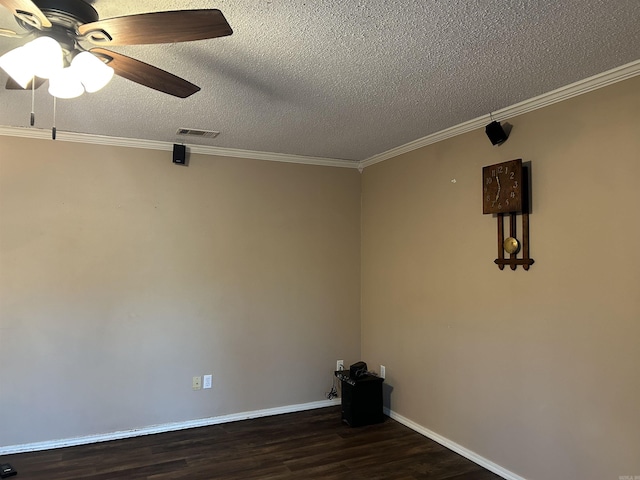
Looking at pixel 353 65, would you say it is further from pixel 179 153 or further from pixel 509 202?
pixel 179 153

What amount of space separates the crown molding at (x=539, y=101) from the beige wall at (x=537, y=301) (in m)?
0.05

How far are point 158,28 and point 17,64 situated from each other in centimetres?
51

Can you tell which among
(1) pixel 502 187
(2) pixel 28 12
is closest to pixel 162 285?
(2) pixel 28 12

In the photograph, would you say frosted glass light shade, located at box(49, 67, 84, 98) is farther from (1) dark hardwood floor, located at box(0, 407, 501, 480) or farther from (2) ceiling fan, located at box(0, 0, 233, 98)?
(1) dark hardwood floor, located at box(0, 407, 501, 480)

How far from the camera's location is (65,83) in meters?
1.67

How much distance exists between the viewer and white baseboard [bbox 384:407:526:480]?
9.29 feet

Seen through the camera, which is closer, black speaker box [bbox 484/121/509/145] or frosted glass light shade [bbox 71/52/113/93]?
frosted glass light shade [bbox 71/52/113/93]

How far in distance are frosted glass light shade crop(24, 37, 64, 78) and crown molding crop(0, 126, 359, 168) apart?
2076mm

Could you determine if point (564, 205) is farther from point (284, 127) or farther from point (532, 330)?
point (284, 127)

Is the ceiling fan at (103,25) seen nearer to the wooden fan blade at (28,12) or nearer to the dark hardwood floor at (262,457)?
the wooden fan blade at (28,12)

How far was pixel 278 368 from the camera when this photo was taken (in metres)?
3.99

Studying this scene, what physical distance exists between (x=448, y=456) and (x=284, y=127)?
8.41 feet

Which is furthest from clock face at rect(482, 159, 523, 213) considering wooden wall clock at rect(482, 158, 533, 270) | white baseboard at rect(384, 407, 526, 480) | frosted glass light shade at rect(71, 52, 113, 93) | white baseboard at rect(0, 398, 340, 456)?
white baseboard at rect(0, 398, 340, 456)

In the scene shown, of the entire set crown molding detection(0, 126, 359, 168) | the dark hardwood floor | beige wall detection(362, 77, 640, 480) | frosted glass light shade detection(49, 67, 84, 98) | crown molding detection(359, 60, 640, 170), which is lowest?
the dark hardwood floor
